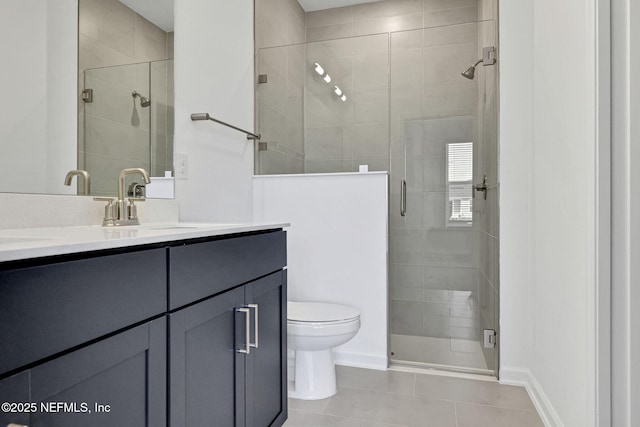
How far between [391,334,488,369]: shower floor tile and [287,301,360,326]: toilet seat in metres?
0.52

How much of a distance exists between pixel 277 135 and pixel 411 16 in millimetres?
1559

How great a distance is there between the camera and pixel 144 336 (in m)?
0.87

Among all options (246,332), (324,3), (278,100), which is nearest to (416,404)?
(246,332)

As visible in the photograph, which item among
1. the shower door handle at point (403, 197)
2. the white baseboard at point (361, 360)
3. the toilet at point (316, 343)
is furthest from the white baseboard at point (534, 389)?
the shower door handle at point (403, 197)

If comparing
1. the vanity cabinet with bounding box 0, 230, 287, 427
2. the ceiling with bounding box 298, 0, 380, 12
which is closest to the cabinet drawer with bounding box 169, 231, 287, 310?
the vanity cabinet with bounding box 0, 230, 287, 427

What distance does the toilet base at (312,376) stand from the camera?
199 cm

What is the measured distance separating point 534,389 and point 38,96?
2.38m

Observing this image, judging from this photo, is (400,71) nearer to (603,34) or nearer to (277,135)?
(277,135)

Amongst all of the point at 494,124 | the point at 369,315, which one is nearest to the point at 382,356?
the point at 369,315

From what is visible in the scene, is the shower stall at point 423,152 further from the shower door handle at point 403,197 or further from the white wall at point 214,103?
the white wall at point 214,103

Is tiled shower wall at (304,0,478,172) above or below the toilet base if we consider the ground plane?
above

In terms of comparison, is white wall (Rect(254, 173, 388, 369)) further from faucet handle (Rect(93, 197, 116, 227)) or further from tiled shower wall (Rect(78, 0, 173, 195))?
faucet handle (Rect(93, 197, 116, 227))

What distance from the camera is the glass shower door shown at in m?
2.41

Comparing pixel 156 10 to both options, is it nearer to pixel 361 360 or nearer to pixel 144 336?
pixel 144 336
